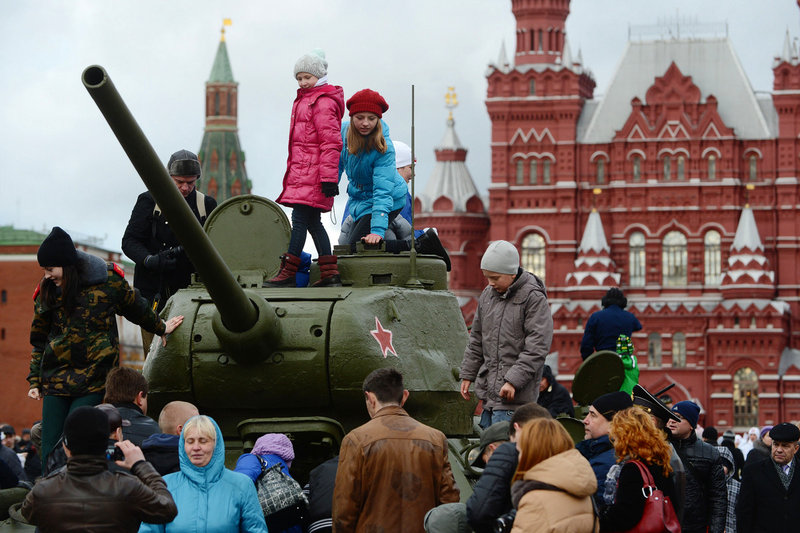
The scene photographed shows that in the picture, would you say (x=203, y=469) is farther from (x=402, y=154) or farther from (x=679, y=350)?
(x=679, y=350)

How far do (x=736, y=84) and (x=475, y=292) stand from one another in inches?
521

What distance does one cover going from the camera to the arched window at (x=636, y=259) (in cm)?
6028

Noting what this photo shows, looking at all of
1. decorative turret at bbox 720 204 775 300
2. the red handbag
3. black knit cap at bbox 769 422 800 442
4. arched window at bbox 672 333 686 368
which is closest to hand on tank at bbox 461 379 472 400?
the red handbag

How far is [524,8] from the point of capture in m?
61.4

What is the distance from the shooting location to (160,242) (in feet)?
29.5

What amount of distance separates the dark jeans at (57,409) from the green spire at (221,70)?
289 ft

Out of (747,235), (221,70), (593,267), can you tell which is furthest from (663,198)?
(221,70)

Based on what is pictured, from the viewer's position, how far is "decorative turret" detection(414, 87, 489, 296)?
63.9m

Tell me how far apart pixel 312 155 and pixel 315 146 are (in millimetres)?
54

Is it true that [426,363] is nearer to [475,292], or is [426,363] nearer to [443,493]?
[443,493]

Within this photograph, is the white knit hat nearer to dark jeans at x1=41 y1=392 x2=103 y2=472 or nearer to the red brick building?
dark jeans at x1=41 y1=392 x2=103 y2=472

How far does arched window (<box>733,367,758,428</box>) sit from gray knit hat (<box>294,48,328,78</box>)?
4979 cm

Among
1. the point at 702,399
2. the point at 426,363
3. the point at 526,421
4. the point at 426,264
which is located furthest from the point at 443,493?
the point at 702,399

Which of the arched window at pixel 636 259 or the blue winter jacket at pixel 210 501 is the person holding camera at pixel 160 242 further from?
the arched window at pixel 636 259
